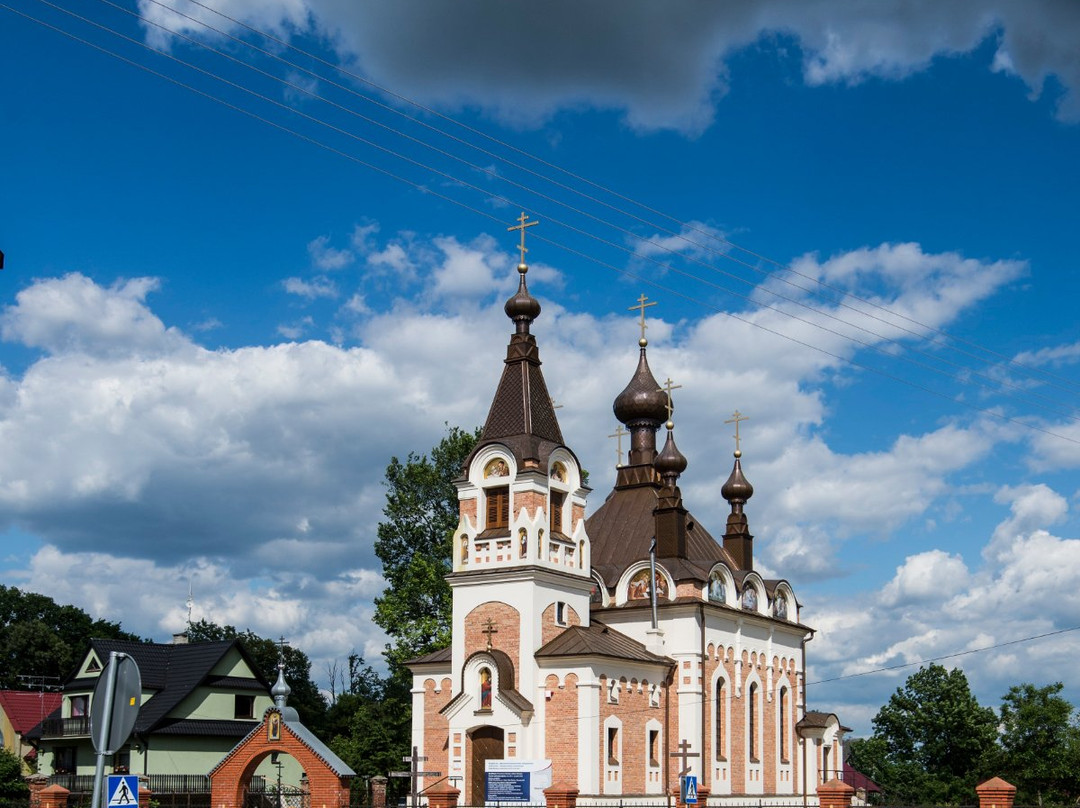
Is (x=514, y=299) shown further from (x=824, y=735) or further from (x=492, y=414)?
(x=824, y=735)

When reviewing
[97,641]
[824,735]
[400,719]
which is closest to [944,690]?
[824,735]

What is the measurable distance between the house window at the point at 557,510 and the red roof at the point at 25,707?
29.0m

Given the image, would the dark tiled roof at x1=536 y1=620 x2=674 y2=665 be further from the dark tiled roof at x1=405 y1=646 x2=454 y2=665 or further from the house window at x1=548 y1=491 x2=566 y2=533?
the dark tiled roof at x1=405 y1=646 x2=454 y2=665

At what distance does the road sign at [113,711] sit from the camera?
830cm

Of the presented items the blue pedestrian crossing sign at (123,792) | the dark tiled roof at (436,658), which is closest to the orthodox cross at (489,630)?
the dark tiled roof at (436,658)

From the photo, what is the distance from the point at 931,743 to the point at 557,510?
34.3m

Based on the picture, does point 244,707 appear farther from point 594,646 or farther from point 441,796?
point 441,796

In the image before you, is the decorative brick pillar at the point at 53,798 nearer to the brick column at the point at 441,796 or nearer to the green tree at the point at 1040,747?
the brick column at the point at 441,796

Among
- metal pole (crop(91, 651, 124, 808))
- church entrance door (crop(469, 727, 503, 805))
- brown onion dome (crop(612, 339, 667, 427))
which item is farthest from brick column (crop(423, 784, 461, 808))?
brown onion dome (crop(612, 339, 667, 427))

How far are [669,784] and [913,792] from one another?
1072 inches

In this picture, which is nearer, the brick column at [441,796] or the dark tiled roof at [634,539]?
the brick column at [441,796]

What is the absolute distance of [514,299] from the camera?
1451 inches

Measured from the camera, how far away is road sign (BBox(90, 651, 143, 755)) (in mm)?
8305

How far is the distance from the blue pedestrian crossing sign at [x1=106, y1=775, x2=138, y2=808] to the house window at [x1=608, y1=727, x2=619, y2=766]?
78.0 feet
